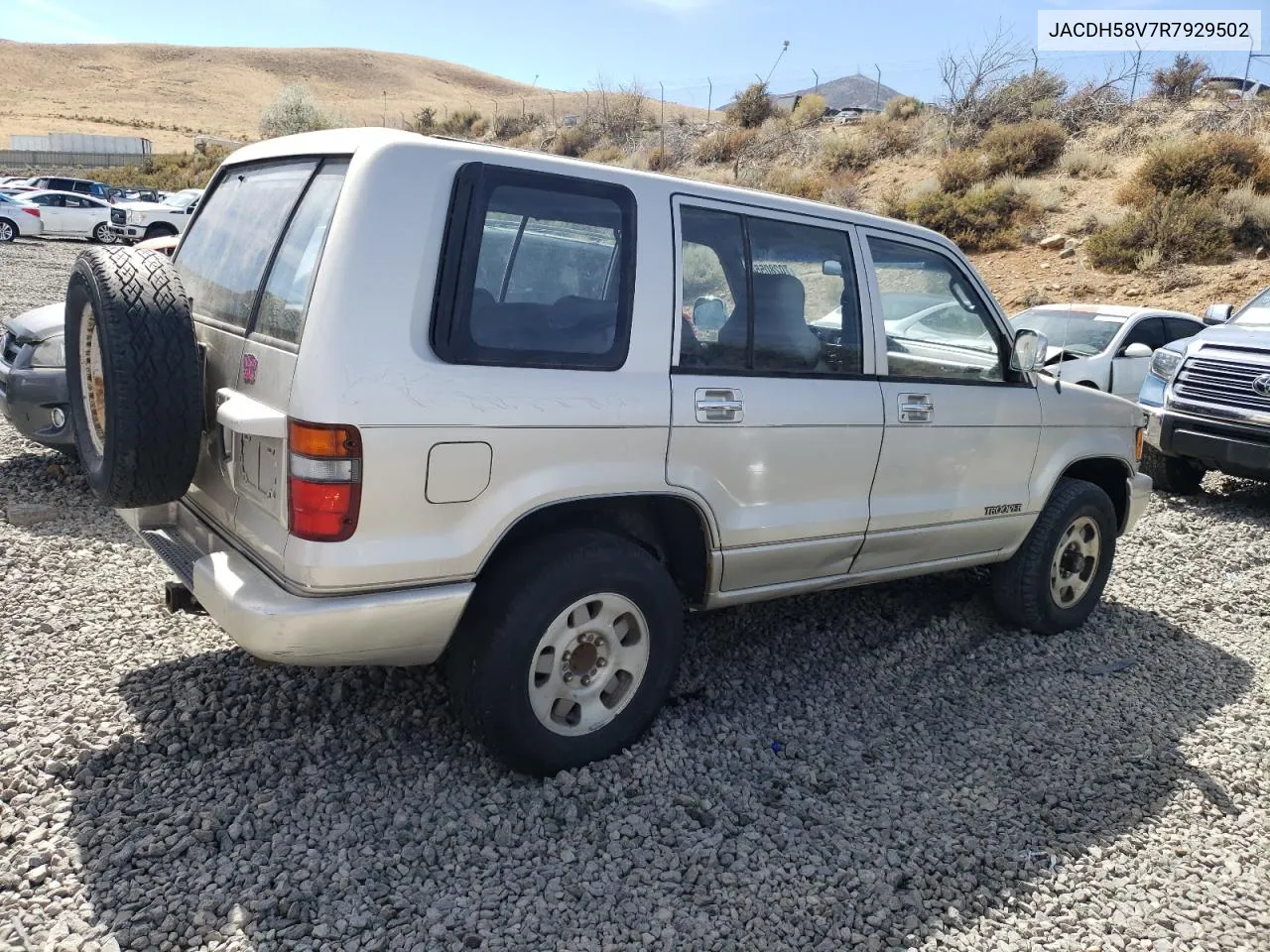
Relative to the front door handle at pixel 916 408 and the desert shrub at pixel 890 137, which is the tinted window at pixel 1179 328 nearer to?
the front door handle at pixel 916 408

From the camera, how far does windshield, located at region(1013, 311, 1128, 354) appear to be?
10.1 metres

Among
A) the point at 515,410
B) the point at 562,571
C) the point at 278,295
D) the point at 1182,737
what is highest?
the point at 278,295

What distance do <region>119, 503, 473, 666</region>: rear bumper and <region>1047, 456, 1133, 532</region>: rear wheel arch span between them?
3485 millimetres

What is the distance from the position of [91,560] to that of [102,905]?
2830mm

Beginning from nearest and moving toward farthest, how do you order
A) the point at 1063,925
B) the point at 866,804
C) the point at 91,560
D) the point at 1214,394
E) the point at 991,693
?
the point at 1063,925 → the point at 866,804 → the point at 991,693 → the point at 91,560 → the point at 1214,394

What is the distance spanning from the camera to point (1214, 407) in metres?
7.64

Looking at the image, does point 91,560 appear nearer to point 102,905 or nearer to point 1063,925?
point 102,905

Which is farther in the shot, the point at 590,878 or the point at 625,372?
the point at 625,372

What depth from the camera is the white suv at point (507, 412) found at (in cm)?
271

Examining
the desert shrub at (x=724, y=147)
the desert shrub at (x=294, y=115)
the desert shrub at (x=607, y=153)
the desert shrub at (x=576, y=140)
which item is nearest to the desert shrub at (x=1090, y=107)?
the desert shrub at (x=724, y=147)

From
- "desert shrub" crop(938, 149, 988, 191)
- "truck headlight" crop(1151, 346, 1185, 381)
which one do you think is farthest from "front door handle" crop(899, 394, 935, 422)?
"desert shrub" crop(938, 149, 988, 191)

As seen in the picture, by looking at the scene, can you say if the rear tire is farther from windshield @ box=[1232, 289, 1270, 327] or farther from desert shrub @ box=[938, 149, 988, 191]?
desert shrub @ box=[938, 149, 988, 191]

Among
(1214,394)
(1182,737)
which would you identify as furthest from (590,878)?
(1214,394)

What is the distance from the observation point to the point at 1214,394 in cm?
769
